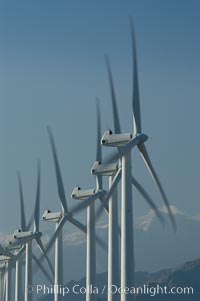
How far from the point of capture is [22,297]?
10188cm

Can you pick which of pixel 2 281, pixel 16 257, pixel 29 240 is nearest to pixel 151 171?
pixel 29 240

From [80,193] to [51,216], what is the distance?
8757mm

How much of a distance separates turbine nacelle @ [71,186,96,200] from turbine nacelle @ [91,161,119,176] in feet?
19.4

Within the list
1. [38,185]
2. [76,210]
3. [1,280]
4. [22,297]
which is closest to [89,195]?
[38,185]

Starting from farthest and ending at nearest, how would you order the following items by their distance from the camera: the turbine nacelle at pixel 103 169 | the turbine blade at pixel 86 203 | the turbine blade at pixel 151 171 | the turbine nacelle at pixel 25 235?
the turbine nacelle at pixel 25 235 → the turbine nacelle at pixel 103 169 → the turbine blade at pixel 86 203 → the turbine blade at pixel 151 171

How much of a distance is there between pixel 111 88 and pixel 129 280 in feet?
48.8

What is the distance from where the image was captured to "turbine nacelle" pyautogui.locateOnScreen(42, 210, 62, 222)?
291ft

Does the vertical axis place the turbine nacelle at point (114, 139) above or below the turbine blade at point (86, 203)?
above

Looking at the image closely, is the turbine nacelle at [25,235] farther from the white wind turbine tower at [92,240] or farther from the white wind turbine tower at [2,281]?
the white wind turbine tower at [2,281]

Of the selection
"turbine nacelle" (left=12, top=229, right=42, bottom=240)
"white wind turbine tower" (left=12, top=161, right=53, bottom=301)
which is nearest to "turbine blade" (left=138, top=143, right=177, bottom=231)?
"white wind turbine tower" (left=12, top=161, right=53, bottom=301)

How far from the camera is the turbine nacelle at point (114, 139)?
A: 6456 cm

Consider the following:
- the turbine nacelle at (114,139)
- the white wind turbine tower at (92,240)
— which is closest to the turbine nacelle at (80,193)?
the white wind turbine tower at (92,240)

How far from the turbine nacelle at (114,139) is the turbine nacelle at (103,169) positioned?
5.94 meters

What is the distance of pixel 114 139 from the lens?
65.6 m
